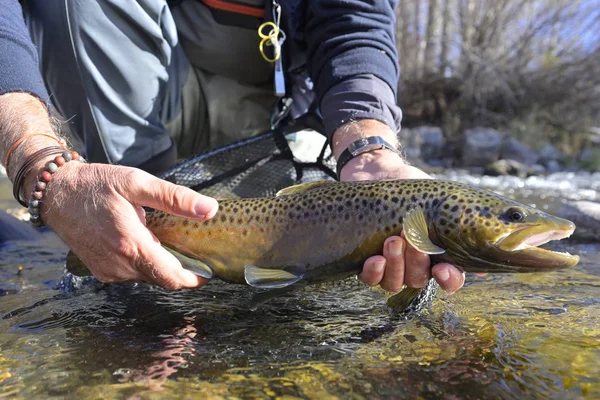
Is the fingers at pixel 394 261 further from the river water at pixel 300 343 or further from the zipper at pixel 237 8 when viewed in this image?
the zipper at pixel 237 8

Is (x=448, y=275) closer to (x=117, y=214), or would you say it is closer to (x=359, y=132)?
(x=359, y=132)

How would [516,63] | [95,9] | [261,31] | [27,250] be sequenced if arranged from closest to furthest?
[95,9] → [261,31] → [27,250] → [516,63]

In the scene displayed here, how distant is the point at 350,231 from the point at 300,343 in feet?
1.54

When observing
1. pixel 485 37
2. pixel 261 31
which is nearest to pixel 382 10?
pixel 261 31

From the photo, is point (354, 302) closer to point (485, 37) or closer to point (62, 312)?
point (62, 312)

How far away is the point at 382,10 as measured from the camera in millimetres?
3236

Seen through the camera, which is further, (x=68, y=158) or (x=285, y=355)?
(x=68, y=158)

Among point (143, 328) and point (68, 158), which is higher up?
point (68, 158)

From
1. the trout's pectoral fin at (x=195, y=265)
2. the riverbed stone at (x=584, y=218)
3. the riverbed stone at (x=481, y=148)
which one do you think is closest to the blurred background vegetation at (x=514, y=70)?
the riverbed stone at (x=481, y=148)

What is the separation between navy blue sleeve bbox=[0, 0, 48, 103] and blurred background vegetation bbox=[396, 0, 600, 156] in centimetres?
1084

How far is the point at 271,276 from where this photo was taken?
206 centimetres

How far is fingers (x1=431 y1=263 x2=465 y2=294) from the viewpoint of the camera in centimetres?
201

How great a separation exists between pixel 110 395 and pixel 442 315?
126 centimetres

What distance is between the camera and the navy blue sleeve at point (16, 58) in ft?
7.93
